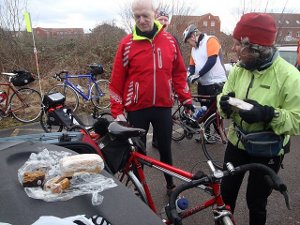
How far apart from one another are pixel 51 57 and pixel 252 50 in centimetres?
1243

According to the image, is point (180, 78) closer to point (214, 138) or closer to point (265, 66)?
point (265, 66)

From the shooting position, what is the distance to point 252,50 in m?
1.90

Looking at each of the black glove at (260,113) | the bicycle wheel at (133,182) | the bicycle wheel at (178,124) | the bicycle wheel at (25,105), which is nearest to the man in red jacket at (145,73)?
the bicycle wheel at (133,182)

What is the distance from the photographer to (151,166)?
209 cm

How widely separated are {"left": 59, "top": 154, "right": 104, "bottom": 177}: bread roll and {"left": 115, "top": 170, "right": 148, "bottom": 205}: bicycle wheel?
1106 millimetres

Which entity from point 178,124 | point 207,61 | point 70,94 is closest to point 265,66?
point 207,61

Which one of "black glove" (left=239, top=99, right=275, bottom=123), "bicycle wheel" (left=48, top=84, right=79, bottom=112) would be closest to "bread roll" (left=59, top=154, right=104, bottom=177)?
"black glove" (left=239, top=99, right=275, bottom=123)

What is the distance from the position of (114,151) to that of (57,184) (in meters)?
1.06

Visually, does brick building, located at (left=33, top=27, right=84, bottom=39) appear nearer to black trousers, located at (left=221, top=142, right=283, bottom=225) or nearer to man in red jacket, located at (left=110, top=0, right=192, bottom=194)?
man in red jacket, located at (left=110, top=0, right=192, bottom=194)

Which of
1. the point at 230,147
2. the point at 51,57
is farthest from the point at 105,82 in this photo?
the point at 230,147

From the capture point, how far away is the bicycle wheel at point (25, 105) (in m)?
7.21

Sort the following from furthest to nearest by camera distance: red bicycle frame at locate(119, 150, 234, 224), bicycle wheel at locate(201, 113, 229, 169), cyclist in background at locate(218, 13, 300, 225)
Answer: bicycle wheel at locate(201, 113, 229, 169)
cyclist in background at locate(218, 13, 300, 225)
red bicycle frame at locate(119, 150, 234, 224)

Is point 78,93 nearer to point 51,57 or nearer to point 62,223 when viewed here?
point 51,57

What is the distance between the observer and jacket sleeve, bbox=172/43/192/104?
302 centimetres
